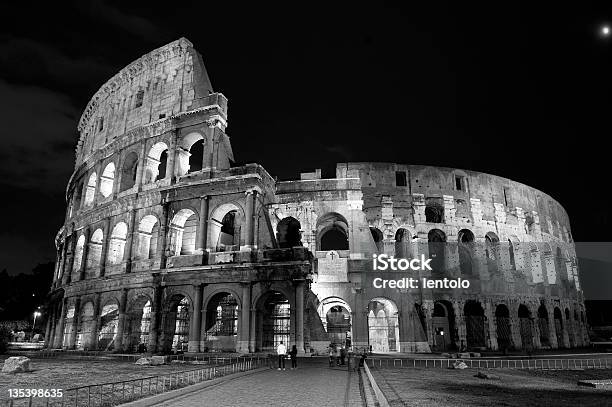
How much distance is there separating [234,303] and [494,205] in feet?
67.4

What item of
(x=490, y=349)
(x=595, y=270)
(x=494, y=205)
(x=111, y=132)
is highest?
(x=111, y=132)

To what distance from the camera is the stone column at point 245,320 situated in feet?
67.8

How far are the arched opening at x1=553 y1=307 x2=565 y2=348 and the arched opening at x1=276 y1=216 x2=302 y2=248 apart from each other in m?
22.3

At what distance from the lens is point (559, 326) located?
3447 centimetres

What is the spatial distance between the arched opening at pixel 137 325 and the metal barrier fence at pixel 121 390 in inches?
455

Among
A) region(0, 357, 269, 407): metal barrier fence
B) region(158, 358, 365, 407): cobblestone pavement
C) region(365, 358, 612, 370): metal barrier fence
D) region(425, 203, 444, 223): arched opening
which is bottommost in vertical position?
region(365, 358, 612, 370): metal barrier fence

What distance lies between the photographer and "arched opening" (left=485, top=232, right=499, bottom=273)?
3042 cm

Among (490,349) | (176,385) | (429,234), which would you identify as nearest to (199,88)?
(429,234)

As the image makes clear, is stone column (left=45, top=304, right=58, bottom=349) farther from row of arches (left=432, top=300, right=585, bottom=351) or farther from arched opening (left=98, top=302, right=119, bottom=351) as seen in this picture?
row of arches (left=432, top=300, right=585, bottom=351)

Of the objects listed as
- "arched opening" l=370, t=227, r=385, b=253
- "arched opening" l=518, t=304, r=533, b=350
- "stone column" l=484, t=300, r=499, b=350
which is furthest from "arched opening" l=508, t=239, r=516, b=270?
"arched opening" l=370, t=227, r=385, b=253

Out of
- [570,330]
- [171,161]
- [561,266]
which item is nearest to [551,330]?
[570,330]

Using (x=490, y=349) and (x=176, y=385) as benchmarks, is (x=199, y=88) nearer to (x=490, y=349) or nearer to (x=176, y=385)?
(x=176, y=385)

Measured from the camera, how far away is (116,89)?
30.8m

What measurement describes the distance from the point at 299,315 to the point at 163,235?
29.7 ft
